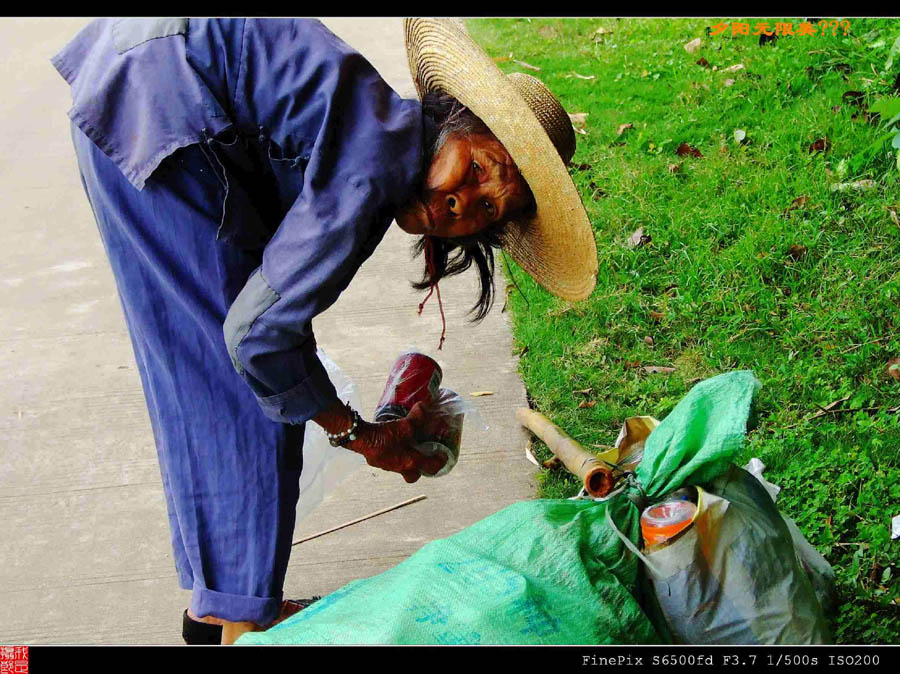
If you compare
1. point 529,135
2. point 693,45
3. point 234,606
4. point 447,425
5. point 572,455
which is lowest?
point 234,606

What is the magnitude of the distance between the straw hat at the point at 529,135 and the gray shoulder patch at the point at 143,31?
0.50 meters

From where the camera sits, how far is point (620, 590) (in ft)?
6.19

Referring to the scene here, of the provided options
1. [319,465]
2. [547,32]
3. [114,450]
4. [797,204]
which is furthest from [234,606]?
[547,32]

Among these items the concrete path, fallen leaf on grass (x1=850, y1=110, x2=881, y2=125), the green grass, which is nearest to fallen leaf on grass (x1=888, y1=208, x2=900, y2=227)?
the green grass

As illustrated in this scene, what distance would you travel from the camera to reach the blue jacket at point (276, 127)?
1677 mm

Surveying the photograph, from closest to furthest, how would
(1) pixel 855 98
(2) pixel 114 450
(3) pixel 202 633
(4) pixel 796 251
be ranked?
(3) pixel 202 633 < (2) pixel 114 450 < (4) pixel 796 251 < (1) pixel 855 98

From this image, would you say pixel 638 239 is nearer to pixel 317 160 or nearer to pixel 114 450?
pixel 114 450

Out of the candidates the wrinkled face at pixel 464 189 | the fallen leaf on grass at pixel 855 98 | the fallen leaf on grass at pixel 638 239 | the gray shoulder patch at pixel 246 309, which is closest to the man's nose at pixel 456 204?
the wrinkled face at pixel 464 189

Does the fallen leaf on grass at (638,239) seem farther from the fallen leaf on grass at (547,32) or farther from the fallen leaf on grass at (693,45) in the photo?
the fallen leaf on grass at (547,32)

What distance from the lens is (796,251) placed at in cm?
350

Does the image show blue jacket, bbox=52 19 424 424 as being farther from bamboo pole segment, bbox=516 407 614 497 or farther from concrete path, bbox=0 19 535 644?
concrete path, bbox=0 19 535 644

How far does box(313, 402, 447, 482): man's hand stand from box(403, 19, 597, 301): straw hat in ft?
1.48

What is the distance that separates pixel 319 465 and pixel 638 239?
1829 millimetres
